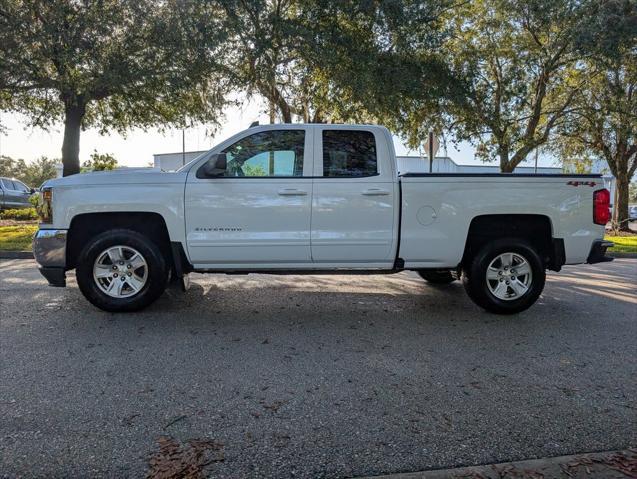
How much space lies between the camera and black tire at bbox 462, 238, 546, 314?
5.09 meters

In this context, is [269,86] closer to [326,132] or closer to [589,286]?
[326,132]

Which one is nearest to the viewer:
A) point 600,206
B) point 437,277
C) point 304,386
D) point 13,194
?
point 304,386

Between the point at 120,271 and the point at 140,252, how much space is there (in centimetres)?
33

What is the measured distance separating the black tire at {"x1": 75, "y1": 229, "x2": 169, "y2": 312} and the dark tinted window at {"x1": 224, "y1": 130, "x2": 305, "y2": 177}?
119 cm

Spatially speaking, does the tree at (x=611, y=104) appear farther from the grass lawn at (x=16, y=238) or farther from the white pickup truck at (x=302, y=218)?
the grass lawn at (x=16, y=238)

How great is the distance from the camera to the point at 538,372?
356cm

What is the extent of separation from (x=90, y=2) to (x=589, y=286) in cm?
1184

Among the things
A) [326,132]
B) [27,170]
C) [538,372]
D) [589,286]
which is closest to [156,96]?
[326,132]

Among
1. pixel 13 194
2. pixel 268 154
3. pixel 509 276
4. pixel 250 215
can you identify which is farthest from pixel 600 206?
pixel 13 194

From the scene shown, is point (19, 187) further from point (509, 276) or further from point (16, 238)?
point (509, 276)

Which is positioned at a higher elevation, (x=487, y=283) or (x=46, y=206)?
(x=46, y=206)

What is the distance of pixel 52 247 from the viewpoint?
4883 millimetres

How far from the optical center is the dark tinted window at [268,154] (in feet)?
16.6

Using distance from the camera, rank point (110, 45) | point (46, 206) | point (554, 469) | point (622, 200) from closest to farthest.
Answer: point (554, 469) → point (46, 206) → point (110, 45) → point (622, 200)
